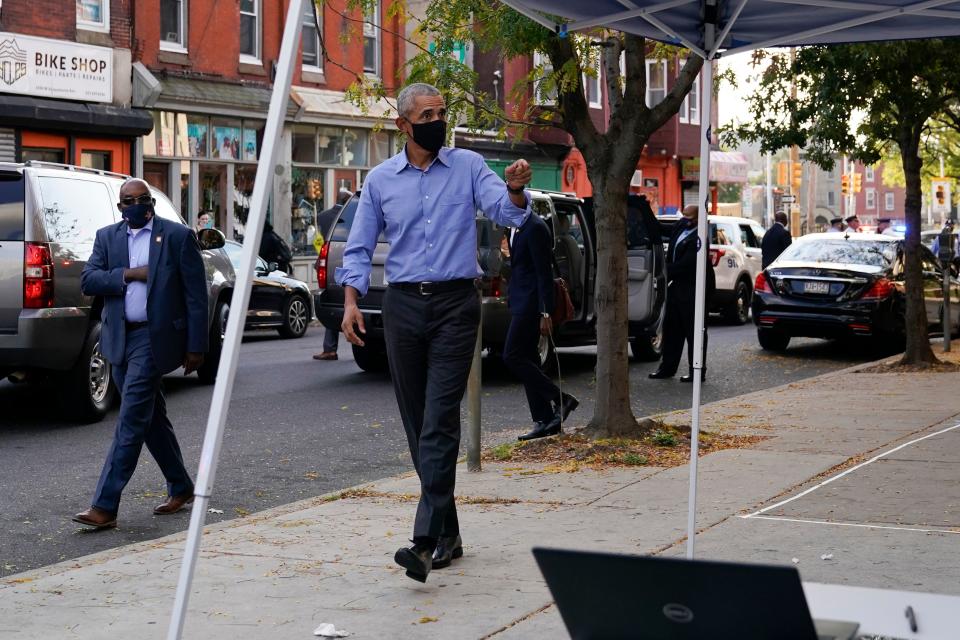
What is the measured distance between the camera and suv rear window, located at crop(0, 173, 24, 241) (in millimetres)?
11445

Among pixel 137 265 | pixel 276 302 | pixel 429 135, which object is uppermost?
pixel 429 135

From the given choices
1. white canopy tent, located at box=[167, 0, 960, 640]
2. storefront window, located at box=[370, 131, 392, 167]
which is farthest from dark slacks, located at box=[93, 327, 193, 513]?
storefront window, located at box=[370, 131, 392, 167]

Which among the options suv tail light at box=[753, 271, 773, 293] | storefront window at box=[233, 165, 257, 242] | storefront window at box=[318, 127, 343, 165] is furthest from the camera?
storefront window at box=[318, 127, 343, 165]

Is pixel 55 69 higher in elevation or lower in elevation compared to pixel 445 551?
higher

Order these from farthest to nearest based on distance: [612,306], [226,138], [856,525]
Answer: [226,138] → [612,306] → [856,525]

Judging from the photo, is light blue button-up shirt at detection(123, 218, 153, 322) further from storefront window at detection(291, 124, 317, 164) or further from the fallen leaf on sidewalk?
storefront window at detection(291, 124, 317, 164)

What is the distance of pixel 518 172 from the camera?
6363mm

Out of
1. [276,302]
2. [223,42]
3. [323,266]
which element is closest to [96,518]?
[323,266]

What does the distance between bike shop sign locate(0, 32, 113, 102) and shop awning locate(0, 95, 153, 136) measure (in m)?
0.18

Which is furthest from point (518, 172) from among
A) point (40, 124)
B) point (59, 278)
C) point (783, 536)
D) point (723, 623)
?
point (40, 124)

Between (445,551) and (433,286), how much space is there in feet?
3.77

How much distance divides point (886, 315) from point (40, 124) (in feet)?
47.5

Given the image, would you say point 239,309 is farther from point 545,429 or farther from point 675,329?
point 675,329

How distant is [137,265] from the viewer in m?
8.45
